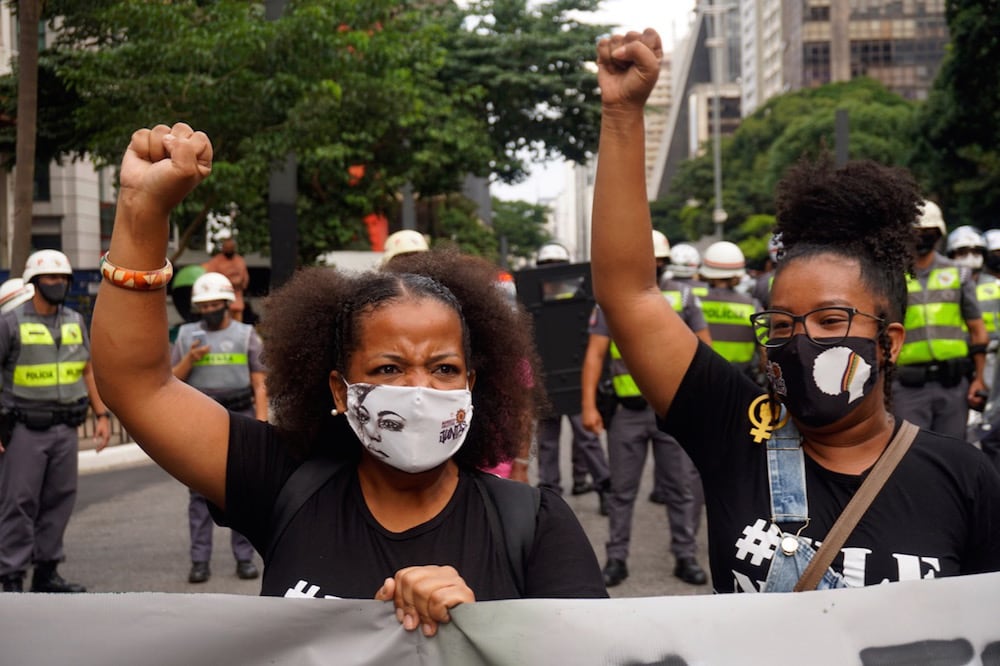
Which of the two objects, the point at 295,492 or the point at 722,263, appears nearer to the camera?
the point at 295,492

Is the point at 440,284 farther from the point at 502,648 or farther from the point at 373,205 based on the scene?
the point at 373,205

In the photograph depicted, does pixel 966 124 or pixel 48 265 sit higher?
pixel 966 124

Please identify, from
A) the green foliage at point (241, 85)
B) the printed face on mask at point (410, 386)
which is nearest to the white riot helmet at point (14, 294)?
the green foliage at point (241, 85)

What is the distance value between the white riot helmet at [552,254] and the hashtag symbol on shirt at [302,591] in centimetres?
818

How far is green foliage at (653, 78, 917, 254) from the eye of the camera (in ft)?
177

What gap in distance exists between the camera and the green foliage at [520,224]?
96838 mm

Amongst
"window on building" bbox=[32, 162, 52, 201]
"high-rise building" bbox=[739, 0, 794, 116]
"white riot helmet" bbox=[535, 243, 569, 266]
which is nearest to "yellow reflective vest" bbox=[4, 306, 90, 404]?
"white riot helmet" bbox=[535, 243, 569, 266]

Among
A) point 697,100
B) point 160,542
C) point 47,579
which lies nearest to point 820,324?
point 47,579

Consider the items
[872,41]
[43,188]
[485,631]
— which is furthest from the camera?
[872,41]

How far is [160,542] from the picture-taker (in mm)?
8734

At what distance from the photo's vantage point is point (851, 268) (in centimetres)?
259

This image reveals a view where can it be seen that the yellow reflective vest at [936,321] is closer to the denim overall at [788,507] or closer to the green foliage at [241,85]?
the denim overall at [788,507]

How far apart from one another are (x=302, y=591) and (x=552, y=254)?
27.4ft

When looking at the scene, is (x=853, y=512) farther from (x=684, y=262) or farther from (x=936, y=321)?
(x=684, y=262)
